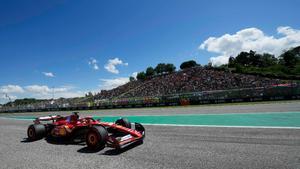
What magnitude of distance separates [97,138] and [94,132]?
184 millimetres

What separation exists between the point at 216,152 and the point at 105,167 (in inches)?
95.6

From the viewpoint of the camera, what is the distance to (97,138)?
5.30 meters

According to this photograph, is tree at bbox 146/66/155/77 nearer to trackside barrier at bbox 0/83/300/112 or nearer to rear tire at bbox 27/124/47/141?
trackside barrier at bbox 0/83/300/112

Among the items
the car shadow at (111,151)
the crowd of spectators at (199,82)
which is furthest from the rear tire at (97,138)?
the crowd of spectators at (199,82)

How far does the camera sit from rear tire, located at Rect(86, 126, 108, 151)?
207 inches

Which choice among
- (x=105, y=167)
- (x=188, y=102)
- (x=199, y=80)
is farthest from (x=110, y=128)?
(x=199, y=80)

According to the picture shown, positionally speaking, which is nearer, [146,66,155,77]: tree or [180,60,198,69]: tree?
[180,60,198,69]: tree

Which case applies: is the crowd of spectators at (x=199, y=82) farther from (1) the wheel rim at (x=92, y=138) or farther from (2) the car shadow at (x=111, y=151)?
(1) the wheel rim at (x=92, y=138)

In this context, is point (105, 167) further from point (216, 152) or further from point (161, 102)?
point (161, 102)

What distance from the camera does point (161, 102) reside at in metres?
26.7

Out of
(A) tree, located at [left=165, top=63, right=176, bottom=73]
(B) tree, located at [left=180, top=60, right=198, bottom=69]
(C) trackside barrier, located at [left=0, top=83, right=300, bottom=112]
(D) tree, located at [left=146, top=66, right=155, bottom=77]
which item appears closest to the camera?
(C) trackside barrier, located at [left=0, top=83, right=300, bottom=112]

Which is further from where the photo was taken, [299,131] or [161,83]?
[161,83]

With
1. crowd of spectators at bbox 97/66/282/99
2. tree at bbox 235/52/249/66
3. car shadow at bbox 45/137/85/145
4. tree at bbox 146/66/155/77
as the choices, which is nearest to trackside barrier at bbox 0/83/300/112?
car shadow at bbox 45/137/85/145

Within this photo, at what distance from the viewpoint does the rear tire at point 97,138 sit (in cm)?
525
